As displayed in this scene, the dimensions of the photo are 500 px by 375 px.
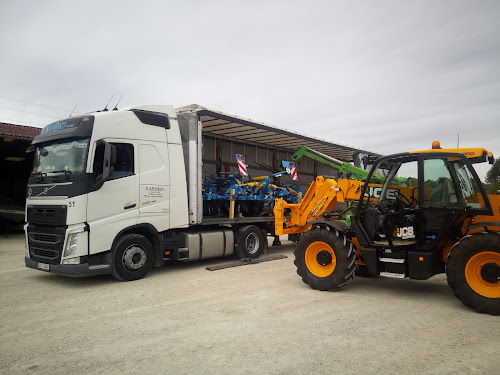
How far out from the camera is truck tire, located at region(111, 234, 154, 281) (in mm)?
7184

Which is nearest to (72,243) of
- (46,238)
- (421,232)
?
(46,238)

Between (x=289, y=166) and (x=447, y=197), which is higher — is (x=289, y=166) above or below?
above

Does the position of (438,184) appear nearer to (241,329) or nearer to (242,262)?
(241,329)

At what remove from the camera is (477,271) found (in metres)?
5.12

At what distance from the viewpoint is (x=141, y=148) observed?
761cm

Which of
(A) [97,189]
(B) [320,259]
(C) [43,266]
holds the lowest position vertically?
(C) [43,266]

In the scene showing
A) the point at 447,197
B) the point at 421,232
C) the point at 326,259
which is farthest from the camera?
the point at 326,259

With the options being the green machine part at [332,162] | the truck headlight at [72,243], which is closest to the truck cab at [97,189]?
the truck headlight at [72,243]

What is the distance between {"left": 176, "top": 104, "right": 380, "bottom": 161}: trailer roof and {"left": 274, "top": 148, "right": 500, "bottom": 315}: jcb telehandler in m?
4.04

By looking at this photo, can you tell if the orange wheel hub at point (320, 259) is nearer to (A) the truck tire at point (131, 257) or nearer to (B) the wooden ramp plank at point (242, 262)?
(B) the wooden ramp plank at point (242, 262)

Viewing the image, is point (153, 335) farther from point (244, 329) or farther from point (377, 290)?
point (377, 290)

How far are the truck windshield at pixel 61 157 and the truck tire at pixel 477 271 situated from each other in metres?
6.39

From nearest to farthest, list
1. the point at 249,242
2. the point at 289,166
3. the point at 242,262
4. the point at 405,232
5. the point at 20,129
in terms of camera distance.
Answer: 1. the point at 405,232
2. the point at 242,262
3. the point at 249,242
4. the point at 289,166
5. the point at 20,129

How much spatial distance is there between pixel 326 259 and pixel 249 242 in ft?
13.0
